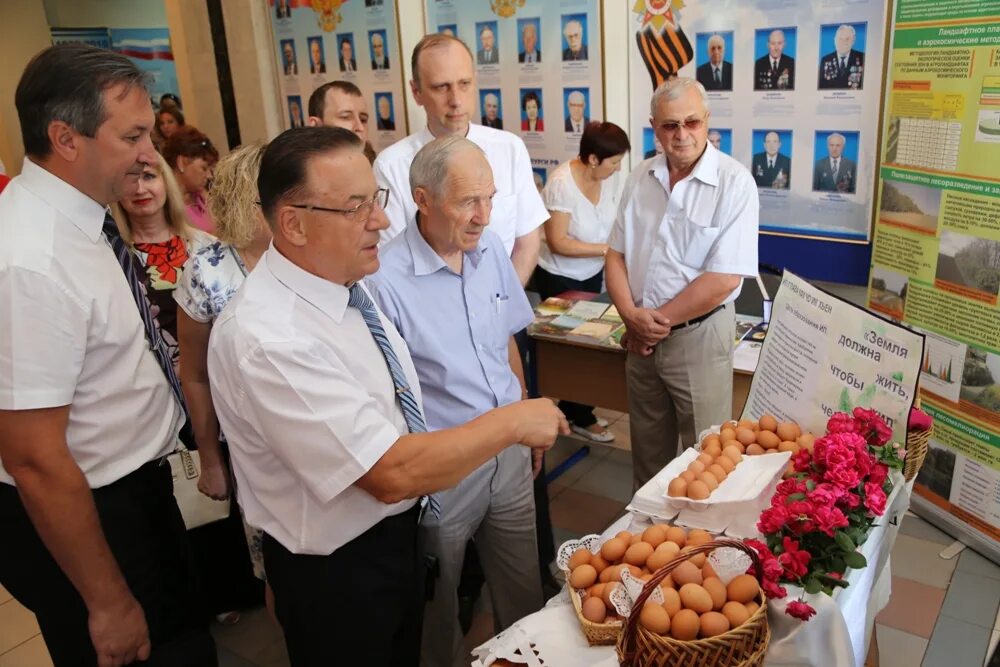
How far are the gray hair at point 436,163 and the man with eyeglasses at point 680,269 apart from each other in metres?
0.93

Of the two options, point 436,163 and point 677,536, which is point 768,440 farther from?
point 436,163

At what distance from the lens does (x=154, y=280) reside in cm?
244

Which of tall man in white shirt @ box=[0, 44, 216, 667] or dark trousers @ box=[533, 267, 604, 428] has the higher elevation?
tall man in white shirt @ box=[0, 44, 216, 667]

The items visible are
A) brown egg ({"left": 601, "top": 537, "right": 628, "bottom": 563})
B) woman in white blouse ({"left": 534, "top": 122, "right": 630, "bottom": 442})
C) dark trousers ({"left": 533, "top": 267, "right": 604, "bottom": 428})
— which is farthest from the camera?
dark trousers ({"left": 533, "top": 267, "right": 604, "bottom": 428})

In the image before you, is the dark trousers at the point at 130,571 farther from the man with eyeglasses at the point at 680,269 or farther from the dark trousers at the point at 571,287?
the dark trousers at the point at 571,287

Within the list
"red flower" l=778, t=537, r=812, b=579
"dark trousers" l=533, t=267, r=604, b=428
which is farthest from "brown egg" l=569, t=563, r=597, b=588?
"dark trousers" l=533, t=267, r=604, b=428

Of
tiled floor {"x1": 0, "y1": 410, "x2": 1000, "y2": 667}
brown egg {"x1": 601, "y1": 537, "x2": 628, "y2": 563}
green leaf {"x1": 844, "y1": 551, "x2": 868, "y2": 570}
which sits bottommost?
tiled floor {"x1": 0, "y1": 410, "x2": 1000, "y2": 667}

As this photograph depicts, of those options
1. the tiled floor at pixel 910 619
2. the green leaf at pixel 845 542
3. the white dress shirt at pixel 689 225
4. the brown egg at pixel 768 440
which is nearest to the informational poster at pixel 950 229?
the tiled floor at pixel 910 619

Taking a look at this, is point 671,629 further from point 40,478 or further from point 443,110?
point 443,110

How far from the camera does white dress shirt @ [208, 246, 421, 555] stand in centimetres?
130

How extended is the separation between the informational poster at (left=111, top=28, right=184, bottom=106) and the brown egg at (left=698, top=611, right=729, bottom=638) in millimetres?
8409

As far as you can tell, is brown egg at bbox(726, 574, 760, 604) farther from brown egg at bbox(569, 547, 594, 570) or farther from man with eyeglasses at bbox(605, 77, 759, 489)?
man with eyeglasses at bbox(605, 77, 759, 489)

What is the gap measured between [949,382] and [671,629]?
2.37 meters

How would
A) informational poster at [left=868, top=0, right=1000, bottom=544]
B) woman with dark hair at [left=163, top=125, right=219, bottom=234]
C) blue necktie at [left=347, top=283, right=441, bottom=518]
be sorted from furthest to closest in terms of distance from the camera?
woman with dark hair at [left=163, top=125, right=219, bottom=234] < informational poster at [left=868, top=0, right=1000, bottom=544] < blue necktie at [left=347, top=283, right=441, bottom=518]
